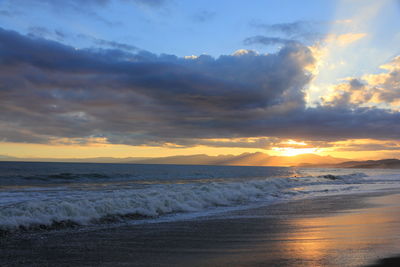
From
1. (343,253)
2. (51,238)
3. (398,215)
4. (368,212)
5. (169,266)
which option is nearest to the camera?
(169,266)

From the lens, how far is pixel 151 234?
9.80 metres

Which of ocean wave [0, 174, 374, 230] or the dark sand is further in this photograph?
ocean wave [0, 174, 374, 230]

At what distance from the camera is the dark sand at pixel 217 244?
22.3ft

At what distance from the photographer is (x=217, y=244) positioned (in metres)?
8.42

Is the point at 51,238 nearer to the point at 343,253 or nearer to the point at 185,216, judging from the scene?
the point at 185,216

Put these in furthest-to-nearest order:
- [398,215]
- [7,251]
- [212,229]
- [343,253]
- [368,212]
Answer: [368,212]
[398,215]
[212,229]
[7,251]
[343,253]

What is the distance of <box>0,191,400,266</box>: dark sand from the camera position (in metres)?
6.81

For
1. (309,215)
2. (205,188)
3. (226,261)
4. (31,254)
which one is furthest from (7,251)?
(205,188)

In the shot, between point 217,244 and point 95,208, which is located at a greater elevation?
point 95,208

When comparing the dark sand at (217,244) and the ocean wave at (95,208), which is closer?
the dark sand at (217,244)

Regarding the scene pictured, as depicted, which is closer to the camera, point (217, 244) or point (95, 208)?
point (217, 244)

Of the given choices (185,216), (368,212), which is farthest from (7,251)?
(368,212)

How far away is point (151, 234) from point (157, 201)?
5.66 metres

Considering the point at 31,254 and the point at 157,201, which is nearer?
the point at 31,254
